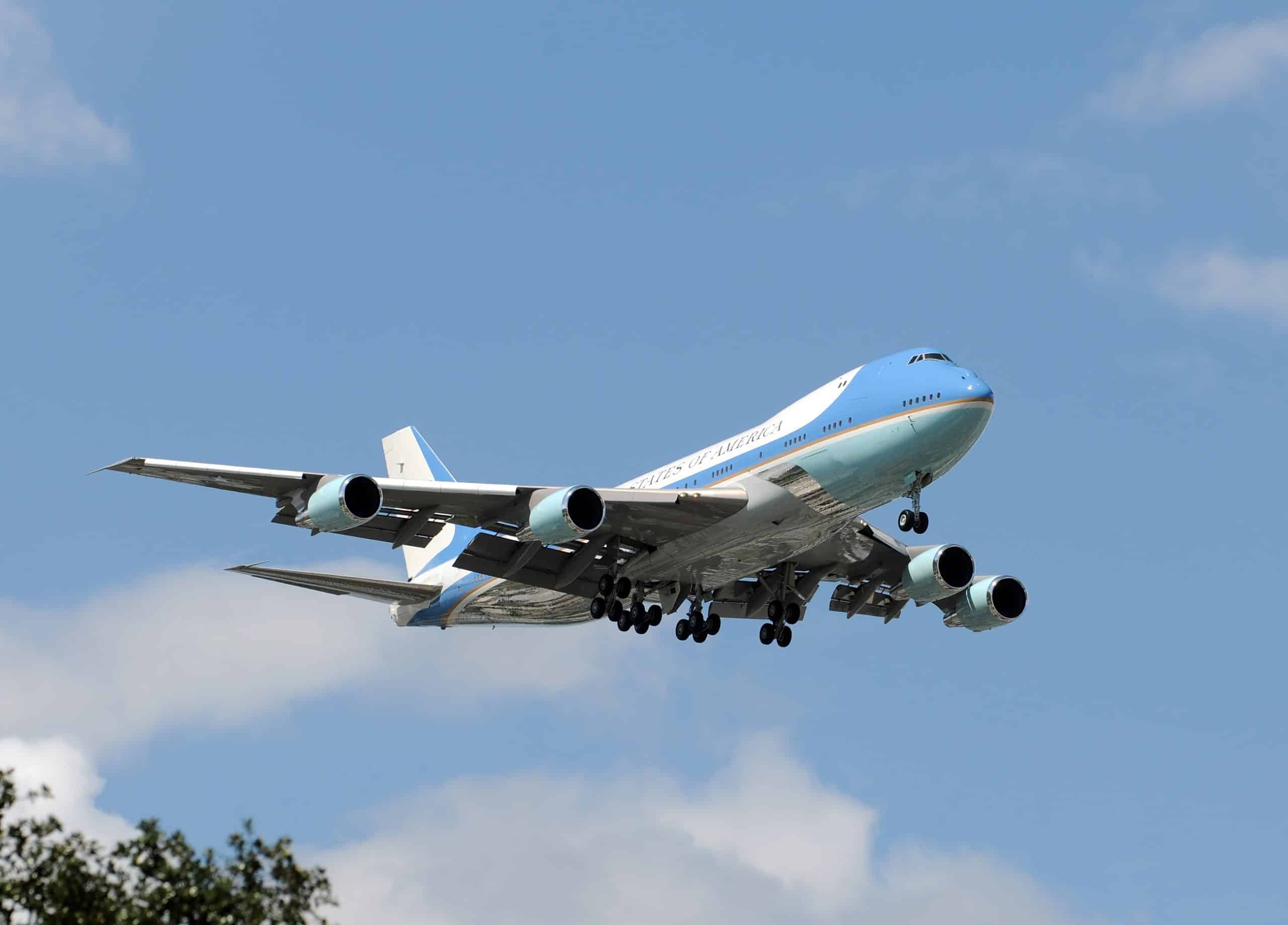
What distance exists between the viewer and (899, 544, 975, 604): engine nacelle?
167ft

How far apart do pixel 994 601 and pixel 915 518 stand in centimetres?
1232

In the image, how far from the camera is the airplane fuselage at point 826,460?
1613 inches

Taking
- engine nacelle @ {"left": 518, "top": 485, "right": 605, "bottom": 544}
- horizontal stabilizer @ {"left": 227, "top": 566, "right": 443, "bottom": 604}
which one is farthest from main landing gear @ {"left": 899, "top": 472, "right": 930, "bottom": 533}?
horizontal stabilizer @ {"left": 227, "top": 566, "right": 443, "bottom": 604}

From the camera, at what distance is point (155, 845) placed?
24.5 meters

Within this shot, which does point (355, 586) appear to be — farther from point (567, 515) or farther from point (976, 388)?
point (976, 388)

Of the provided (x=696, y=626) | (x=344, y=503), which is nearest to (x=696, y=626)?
(x=696, y=626)

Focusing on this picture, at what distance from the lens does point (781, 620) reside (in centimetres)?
5091

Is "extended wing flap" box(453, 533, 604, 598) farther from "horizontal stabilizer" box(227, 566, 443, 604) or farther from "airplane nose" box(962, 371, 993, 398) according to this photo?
"airplane nose" box(962, 371, 993, 398)

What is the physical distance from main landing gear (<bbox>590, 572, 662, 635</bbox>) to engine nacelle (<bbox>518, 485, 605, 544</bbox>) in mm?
5132

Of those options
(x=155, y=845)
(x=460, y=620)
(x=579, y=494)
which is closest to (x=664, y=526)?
(x=579, y=494)

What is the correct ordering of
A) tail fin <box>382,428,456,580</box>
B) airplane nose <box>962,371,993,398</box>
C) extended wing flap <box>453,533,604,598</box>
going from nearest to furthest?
airplane nose <box>962,371,993,398</box>, extended wing flap <box>453,533,604,598</box>, tail fin <box>382,428,456,580</box>

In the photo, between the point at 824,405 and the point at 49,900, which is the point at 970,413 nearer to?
the point at 824,405

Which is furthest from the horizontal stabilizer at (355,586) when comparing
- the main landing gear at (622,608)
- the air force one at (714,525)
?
the main landing gear at (622,608)

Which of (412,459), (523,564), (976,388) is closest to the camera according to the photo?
(976,388)
